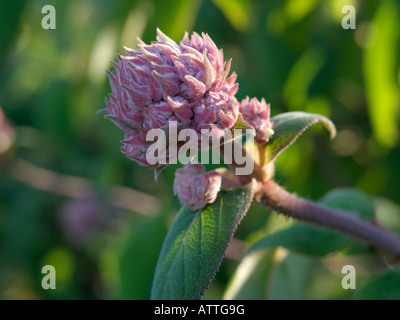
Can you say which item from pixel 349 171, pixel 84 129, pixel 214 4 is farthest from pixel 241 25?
pixel 84 129

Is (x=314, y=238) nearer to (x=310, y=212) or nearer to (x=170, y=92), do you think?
(x=310, y=212)

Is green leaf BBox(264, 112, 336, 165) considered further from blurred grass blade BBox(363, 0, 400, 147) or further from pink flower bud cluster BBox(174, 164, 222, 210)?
blurred grass blade BBox(363, 0, 400, 147)

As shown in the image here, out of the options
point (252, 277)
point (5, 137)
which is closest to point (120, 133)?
point (5, 137)

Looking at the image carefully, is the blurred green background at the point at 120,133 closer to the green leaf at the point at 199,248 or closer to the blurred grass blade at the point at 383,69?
the blurred grass blade at the point at 383,69

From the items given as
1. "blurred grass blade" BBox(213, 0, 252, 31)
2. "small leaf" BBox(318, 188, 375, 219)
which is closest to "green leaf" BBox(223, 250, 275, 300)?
"small leaf" BBox(318, 188, 375, 219)

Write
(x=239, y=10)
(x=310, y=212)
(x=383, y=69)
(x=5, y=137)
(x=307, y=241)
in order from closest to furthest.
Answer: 1. (x=310, y=212)
2. (x=307, y=241)
3. (x=383, y=69)
4. (x=239, y=10)
5. (x=5, y=137)
